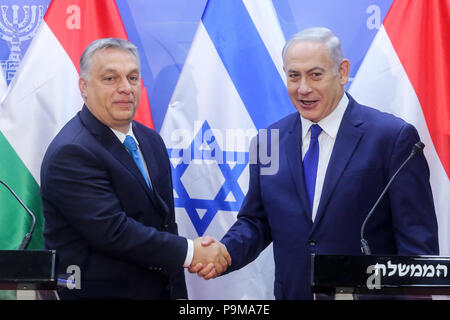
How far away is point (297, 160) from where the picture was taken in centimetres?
274

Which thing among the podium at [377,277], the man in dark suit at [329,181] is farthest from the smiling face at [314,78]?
the podium at [377,277]

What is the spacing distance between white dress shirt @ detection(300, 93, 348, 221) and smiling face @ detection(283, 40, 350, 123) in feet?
0.08

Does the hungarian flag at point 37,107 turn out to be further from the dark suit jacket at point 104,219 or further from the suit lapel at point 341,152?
the suit lapel at point 341,152

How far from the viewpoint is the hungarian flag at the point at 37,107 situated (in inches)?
126

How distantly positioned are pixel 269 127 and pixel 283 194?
364mm

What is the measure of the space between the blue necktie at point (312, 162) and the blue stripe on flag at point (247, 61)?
1.55ft

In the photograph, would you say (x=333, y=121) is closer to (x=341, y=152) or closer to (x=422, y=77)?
(x=341, y=152)

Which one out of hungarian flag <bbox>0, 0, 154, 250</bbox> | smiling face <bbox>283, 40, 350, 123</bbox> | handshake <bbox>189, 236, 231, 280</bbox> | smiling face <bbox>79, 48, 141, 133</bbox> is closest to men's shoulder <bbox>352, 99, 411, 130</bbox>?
smiling face <bbox>283, 40, 350, 123</bbox>

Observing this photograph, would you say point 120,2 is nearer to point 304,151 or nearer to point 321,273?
point 304,151

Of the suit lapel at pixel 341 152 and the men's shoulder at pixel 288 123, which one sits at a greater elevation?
the men's shoulder at pixel 288 123

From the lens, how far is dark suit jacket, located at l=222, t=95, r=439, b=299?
252cm

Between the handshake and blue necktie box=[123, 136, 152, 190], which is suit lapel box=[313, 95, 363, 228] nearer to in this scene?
the handshake

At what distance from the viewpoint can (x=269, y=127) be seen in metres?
2.97

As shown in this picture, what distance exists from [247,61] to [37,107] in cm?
101
